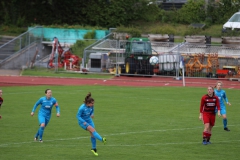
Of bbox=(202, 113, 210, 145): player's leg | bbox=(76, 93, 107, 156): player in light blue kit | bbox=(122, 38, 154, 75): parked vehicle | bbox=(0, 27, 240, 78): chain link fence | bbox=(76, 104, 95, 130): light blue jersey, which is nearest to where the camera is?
bbox=(76, 93, 107, 156): player in light blue kit

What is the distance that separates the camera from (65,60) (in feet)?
149

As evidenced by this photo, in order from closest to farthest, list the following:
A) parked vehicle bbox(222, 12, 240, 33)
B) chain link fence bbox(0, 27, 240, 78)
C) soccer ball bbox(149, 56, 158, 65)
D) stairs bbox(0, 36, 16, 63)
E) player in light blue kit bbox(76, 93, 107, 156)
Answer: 1. player in light blue kit bbox(76, 93, 107, 156)
2. chain link fence bbox(0, 27, 240, 78)
3. soccer ball bbox(149, 56, 158, 65)
4. stairs bbox(0, 36, 16, 63)
5. parked vehicle bbox(222, 12, 240, 33)

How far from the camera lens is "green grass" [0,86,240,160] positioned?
1758cm

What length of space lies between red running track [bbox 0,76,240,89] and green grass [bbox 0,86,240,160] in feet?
8.51

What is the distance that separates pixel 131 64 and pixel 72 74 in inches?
176

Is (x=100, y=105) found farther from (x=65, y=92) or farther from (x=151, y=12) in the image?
(x=151, y=12)

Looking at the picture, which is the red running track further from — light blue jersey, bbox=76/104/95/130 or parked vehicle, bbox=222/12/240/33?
light blue jersey, bbox=76/104/95/130

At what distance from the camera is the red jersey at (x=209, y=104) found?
62.5 ft

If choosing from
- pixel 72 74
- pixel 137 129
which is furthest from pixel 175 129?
pixel 72 74

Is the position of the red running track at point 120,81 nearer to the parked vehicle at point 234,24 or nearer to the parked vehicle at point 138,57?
the parked vehicle at point 138,57

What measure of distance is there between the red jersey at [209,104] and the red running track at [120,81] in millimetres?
18001

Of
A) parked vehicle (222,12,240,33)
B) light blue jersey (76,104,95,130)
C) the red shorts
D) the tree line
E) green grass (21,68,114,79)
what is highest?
the tree line

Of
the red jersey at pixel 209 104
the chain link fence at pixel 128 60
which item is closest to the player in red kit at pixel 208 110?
the red jersey at pixel 209 104

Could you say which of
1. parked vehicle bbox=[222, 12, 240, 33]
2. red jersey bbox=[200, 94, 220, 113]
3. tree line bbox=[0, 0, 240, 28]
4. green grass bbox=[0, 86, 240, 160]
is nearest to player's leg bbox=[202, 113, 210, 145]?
red jersey bbox=[200, 94, 220, 113]
